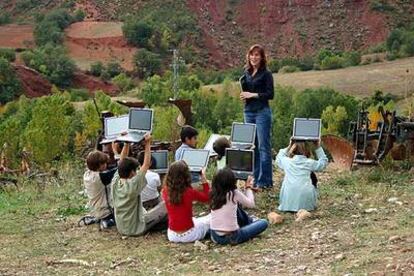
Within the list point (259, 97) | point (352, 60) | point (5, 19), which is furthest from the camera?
point (5, 19)

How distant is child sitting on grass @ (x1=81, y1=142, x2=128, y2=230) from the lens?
26.0ft

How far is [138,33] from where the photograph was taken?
229ft

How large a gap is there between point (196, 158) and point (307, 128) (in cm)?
123

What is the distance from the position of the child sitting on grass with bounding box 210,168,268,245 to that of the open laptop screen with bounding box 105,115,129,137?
4.91 ft

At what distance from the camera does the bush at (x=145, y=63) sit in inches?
2564

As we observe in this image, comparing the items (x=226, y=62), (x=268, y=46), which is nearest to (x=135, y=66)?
(x=226, y=62)

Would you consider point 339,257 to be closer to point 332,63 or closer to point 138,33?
point 332,63

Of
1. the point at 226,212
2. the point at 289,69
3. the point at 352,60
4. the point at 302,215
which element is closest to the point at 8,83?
the point at 289,69

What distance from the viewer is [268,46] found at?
7650 cm

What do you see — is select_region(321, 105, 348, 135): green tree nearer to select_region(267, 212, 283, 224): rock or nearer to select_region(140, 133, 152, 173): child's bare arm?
select_region(267, 212, 283, 224): rock

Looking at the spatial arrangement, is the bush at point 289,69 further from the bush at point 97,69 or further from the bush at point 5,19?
the bush at point 5,19

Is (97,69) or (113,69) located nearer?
(97,69)

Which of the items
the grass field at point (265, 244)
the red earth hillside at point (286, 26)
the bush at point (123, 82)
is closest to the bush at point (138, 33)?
the red earth hillside at point (286, 26)

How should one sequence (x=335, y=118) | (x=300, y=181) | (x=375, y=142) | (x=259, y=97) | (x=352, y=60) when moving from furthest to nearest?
(x=352, y=60)
(x=335, y=118)
(x=375, y=142)
(x=259, y=97)
(x=300, y=181)
